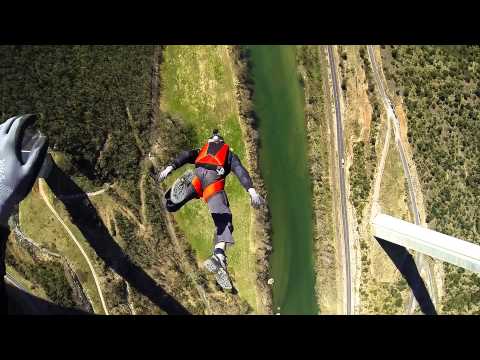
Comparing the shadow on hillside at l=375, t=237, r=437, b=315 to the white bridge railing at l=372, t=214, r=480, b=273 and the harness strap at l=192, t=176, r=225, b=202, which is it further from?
the harness strap at l=192, t=176, r=225, b=202

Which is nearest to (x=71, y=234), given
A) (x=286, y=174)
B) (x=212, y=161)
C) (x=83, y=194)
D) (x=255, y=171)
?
(x=83, y=194)

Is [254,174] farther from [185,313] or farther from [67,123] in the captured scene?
[67,123]

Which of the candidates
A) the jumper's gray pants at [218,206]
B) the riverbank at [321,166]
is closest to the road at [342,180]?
the riverbank at [321,166]

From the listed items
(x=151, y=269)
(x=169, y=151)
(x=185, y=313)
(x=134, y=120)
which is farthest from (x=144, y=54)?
(x=185, y=313)

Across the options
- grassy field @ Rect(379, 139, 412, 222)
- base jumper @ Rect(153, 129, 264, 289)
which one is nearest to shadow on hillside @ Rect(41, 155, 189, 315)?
base jumper @ Rect(153, 129, 264, 289)

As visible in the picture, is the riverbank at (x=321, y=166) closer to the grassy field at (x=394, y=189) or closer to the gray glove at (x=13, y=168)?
the grassy field at (x=394, y=189)

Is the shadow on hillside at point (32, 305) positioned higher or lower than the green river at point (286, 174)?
lower
